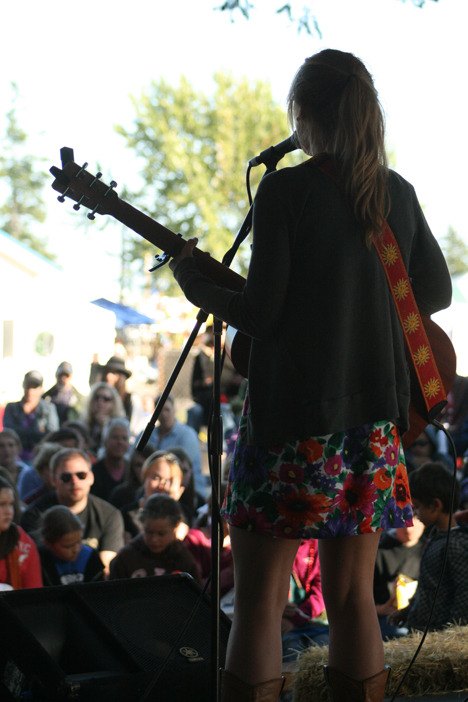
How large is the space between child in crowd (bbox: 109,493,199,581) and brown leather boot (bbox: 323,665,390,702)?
2845 mm

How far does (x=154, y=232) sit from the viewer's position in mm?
2352

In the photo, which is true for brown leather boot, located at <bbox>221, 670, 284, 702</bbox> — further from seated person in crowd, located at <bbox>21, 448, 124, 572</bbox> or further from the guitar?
seated person in crowd, located at <bbox>21, 448, 124, 572</bbox>

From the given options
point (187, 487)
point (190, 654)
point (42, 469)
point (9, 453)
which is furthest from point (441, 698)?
point (9, 453)

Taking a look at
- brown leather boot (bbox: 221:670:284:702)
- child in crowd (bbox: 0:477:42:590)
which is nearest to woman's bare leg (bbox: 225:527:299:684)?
brown leather boot (bbox: 221:670:284:702)

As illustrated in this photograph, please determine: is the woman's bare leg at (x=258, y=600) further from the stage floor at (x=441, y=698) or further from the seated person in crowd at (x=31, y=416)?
the seated person in crowd at (x=31, y=416)

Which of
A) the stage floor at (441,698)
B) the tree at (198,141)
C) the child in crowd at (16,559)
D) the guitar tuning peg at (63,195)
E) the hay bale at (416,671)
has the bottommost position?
the stage floor at (441,698)

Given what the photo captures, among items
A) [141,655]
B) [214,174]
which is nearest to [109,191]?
[141,655]

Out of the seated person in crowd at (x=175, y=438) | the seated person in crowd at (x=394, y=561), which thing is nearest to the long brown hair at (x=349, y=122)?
the seated person in crowd at (x=394, y=561)

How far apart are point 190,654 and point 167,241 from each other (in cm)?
116

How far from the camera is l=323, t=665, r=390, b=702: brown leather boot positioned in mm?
2146

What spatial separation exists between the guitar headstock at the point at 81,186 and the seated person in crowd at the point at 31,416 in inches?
303

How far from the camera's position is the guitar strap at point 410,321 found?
7.01 feet

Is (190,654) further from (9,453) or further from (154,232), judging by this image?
(9,453)

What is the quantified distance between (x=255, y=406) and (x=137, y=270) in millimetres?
38025
